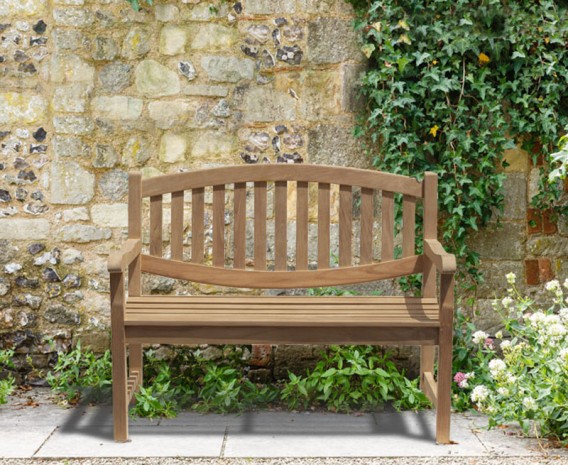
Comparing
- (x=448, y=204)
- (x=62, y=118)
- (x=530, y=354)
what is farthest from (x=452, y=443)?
(x=62, y=118)

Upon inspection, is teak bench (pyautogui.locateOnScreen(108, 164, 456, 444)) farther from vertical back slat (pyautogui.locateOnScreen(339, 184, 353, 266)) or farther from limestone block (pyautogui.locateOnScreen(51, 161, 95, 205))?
limestone block (pyautogui.locateOnScreen(51, 161, 95, 205))

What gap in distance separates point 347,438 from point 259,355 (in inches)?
40.4

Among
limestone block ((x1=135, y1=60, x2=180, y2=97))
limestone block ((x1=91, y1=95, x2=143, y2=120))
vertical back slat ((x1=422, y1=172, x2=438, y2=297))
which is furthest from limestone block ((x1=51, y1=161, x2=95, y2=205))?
vertical back slat ((x1=422, y1=172, x2=438, y2=297))

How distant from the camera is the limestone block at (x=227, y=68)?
4578 mm

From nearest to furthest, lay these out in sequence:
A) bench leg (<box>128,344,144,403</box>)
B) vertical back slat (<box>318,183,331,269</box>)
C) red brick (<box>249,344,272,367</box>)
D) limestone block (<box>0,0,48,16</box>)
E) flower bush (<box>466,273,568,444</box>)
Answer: flower bush (<box>466,273,568,444</box>), vertical back slat (<box>318,183,331,269</box>), bench leg (<box>128,344,144,403</box>), limestone block (<box>0,0,48,16</box>), red brick (<box>249,344,272,367</box>)

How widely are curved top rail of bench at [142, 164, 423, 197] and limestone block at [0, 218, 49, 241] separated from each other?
876 mm

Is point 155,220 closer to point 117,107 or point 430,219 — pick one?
point 117,107

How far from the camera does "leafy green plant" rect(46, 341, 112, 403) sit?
175 inches

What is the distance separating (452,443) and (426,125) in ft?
5.70

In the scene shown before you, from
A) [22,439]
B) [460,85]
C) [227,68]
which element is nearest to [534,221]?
[460,85]

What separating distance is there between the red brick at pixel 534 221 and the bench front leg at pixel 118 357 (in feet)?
7.78

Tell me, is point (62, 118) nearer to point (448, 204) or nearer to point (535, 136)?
point (448, 204)

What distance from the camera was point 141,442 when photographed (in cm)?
367

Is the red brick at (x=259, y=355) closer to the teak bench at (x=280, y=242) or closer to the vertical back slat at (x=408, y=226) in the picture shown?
the teak bench at (x=280, y=242)
